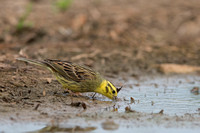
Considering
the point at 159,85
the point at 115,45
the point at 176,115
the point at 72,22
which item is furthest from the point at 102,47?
the point at 176,115

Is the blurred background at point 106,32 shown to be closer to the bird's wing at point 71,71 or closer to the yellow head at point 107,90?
the bird's wing at point 71,71

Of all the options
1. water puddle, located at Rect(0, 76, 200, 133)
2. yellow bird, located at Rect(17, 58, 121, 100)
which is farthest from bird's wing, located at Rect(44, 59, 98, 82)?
water puddle, located at Rect(0, 76, 200, 133)

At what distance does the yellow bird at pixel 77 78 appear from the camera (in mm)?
7199

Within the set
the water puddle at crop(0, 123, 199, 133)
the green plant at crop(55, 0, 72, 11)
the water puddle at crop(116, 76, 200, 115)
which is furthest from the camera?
the green plant at crop(55, 0, 72, 11)

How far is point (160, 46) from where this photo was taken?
12.4m

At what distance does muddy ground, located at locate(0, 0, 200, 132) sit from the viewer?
634 cm

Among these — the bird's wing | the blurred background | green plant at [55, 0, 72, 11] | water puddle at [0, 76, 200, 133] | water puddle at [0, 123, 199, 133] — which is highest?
green plant at [55, 0, 72, 11]

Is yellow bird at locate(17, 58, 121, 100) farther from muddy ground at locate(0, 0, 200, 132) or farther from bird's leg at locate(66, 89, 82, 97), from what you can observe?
muddy ground at locate(0, 0, 200, 132)

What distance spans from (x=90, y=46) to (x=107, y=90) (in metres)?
4.45

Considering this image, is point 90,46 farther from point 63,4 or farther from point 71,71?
point 71,71

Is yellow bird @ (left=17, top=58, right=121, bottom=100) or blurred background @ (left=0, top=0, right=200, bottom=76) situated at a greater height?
blurred background @ (left=0, top=0, right=200, bottom=76)

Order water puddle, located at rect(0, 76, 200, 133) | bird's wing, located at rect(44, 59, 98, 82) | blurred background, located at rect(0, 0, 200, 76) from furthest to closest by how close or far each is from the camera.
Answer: blurred background, located at rect(0, 0, 200, 76), bird's wing, located at rect(44, 59, 98, 82), water puddle, located at rect(0, 76, 200, 133)

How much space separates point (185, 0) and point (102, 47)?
647cm

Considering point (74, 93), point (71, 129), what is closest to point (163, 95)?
point (74, 93)
